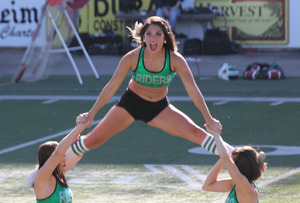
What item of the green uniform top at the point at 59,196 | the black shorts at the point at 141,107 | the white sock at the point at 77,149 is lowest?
the green uniform top at the point at 59,196

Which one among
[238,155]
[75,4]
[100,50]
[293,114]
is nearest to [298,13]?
[100,50]

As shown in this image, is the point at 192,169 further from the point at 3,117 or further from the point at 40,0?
the point at 40,0

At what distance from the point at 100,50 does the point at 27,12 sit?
2756mm

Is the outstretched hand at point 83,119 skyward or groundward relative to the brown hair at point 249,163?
skyward

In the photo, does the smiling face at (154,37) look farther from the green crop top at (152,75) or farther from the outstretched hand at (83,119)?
the outstretched hand at (83,119)

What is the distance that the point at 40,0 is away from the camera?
23281 millimetres

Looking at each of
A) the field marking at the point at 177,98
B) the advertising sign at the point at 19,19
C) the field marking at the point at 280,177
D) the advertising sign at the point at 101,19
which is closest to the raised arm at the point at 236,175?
the field marking at the point at 280,177

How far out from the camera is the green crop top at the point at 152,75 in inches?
258

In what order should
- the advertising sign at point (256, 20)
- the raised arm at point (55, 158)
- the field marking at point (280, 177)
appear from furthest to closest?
the advertising sign at point (256, 20) → the field marking at point (280, 177) → the raised arm at point (55, 158)

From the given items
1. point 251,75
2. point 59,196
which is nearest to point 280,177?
point 59,196

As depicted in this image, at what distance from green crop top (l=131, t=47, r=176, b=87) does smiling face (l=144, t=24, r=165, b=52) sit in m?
0.15

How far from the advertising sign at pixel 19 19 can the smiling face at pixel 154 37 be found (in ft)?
56.1

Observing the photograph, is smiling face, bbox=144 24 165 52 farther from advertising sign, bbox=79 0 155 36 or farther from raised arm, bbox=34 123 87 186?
advertising sign, bbox=79 0 155 36

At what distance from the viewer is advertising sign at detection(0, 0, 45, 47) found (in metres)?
23.2
